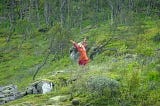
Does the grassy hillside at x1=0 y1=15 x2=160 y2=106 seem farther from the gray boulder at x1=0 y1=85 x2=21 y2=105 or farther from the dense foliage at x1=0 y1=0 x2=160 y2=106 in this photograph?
the gray boulder at x1=0 y1=85 x2=21 y2=105

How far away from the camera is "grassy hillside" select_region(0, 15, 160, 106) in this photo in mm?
16720

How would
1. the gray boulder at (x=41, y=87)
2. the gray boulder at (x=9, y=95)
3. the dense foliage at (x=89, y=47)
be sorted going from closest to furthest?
1. the dense foliage at (x=89, y=47)
2. the gray boulder at (x=41, y=87)
3. the gray boulder at (x=9, y=95)

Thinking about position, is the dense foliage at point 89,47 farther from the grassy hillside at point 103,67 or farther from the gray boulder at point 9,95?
the gray boulder at point 9,95

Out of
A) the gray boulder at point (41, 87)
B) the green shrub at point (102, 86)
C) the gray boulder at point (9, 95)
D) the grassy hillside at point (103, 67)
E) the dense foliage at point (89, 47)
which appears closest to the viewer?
the grassy hillside at point (103, 67)

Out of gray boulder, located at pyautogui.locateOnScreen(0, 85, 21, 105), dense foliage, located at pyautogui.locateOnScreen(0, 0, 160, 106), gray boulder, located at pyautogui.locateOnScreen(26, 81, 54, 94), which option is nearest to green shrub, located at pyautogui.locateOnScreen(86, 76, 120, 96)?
dense foliage, located at pyautogui.locateOnScreen(0, 0, 160, 106)

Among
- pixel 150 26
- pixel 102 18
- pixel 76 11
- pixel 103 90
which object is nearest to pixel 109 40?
pixel 150 26

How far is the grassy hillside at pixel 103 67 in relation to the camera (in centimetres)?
1672

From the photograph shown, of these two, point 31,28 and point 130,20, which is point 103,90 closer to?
point 130,20

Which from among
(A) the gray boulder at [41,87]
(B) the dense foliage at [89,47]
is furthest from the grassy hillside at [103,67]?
(A) the gray boulder at [41,87]

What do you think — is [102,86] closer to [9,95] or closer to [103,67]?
[103,67]

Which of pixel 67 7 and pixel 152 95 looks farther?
pixel 67 7

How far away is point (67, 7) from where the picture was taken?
373ft

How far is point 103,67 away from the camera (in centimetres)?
2945

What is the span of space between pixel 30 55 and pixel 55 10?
33581mm
